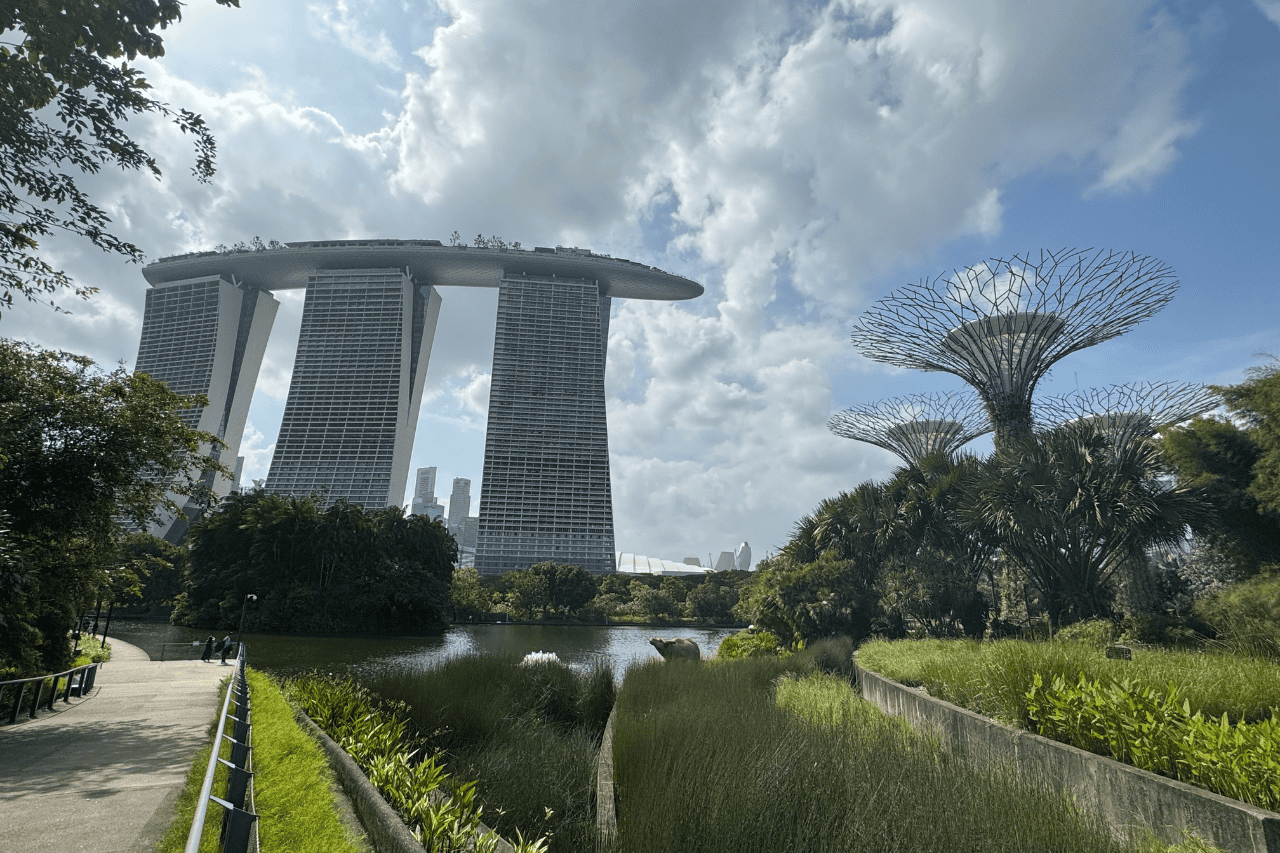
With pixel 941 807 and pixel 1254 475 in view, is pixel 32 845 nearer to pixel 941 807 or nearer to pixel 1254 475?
pixel 941 807

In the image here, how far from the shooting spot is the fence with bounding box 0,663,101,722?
358 inches

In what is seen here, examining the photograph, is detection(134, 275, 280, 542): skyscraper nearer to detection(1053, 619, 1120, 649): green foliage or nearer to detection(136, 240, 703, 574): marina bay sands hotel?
detection(136, 240, 703, 574): marina bay sands hotel

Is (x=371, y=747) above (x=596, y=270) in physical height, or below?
below

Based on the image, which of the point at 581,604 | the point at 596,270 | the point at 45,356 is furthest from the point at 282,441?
the point at 45,356

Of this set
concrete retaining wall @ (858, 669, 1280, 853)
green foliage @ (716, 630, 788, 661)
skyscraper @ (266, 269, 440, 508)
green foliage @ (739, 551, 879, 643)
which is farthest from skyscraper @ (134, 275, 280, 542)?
concrete retaining wall @ (858, 669, 1280, 853)

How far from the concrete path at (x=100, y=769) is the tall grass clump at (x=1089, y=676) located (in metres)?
7.47

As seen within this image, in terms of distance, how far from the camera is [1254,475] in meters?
19.5

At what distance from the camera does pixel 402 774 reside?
4.79 metres

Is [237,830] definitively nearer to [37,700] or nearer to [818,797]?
[818,797]

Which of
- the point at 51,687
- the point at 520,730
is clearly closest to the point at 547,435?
the point at 51,687

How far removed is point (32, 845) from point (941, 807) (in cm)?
591

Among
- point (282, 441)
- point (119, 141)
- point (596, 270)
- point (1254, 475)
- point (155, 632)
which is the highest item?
point (596, 270)

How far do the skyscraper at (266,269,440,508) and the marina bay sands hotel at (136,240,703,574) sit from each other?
0.89 ft

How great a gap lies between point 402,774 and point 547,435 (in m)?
110
